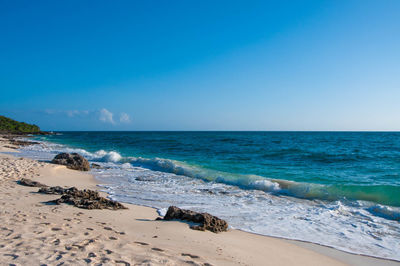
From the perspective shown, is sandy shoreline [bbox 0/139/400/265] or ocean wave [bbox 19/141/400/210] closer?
sandy shoreline [bbox 0/139/400/265]

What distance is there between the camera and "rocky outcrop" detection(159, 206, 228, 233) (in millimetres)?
5484

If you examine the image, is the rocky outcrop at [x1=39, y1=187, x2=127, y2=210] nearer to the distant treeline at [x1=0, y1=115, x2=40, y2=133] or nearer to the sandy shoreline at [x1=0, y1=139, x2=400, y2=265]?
the sandy shoreline at [x1=0, y1=139, x2=400, y2=265]

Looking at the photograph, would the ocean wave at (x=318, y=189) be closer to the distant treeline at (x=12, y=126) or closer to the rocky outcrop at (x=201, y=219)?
the rocky outcrop at (x=201, y=219)

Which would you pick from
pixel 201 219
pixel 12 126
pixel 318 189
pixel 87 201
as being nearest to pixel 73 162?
pixel 87 201

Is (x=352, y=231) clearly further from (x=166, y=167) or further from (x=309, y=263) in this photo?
(x=166, y=167)

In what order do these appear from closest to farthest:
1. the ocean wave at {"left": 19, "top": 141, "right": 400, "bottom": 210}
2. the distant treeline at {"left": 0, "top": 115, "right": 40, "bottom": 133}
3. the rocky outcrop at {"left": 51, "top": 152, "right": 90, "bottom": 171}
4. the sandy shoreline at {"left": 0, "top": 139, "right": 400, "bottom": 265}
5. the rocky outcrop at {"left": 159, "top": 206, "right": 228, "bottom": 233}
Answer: the sandy shoreline at {"left": 0, "top": 139, "right": 400, "bottom": 265}, the rocky outcrop at {"left": 159, "top": 206, "right": 228, "bottom": 233}, the ocean wave at {"left": 19, "top": 141, "right": 400, "bottom": 210}, the rocky outcrop at {"left": 51, "top": 152, "right": 90, "bottom": 171}, the distant treeline at {"left": 0, "top": 115, "right": 40, "bottom": 133}

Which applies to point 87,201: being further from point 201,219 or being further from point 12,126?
point 12,126

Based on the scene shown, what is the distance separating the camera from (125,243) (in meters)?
4.24

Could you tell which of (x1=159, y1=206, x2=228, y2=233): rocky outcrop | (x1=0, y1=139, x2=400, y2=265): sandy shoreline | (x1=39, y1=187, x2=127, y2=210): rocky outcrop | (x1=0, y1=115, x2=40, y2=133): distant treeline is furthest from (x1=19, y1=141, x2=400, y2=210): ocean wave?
(x1=0, y1=115, x2=40, y2=133): distant treeline

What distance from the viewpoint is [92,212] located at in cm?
621

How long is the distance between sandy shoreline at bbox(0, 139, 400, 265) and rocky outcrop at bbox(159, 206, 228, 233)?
18 cm

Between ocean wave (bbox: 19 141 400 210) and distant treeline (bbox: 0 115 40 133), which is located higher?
distant treeline (bbox: 0 115 40 133)

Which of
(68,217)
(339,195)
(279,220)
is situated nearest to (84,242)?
(68,217)

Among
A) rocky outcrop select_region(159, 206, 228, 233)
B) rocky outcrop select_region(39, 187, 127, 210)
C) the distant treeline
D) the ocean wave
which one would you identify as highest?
the distant treeline
